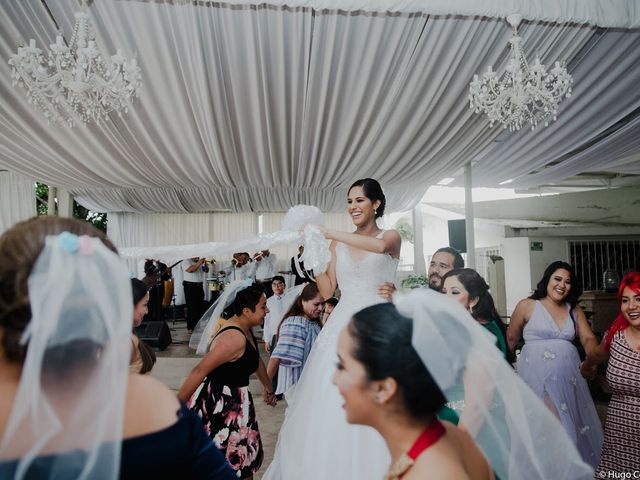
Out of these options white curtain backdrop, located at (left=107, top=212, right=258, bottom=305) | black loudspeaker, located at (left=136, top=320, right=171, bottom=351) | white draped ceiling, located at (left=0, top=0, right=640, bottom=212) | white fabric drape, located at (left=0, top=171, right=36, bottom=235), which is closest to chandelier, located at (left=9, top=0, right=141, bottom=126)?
white draped ceiling, located at (left=0, top=0, right=640, bottom=212)

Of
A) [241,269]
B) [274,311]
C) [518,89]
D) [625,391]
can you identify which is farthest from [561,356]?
[241,269]

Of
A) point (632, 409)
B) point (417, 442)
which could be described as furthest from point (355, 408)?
point (632, 409)

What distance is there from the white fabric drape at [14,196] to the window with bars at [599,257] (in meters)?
10.6

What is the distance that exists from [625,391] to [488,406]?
190cm

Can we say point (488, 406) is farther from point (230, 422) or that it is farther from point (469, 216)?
point (469, 216)

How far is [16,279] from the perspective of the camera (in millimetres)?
814

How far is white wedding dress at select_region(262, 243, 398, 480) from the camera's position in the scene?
217 centimetres

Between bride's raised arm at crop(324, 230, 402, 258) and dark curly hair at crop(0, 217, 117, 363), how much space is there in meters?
1.78

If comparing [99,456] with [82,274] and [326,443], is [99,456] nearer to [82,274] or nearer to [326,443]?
[82,274]

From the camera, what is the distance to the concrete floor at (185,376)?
4.41 m

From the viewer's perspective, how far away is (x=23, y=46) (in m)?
3.23

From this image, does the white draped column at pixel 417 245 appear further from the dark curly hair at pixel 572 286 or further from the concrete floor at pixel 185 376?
the dark curly hair at pixel 572 286

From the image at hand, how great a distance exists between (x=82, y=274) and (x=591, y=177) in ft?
31.9

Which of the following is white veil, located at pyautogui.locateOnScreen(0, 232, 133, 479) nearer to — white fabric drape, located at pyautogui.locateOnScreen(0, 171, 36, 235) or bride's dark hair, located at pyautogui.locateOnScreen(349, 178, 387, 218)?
bride's dark hair, located at pyautogui.locateOnScreen(349, 178, 387, 218)
